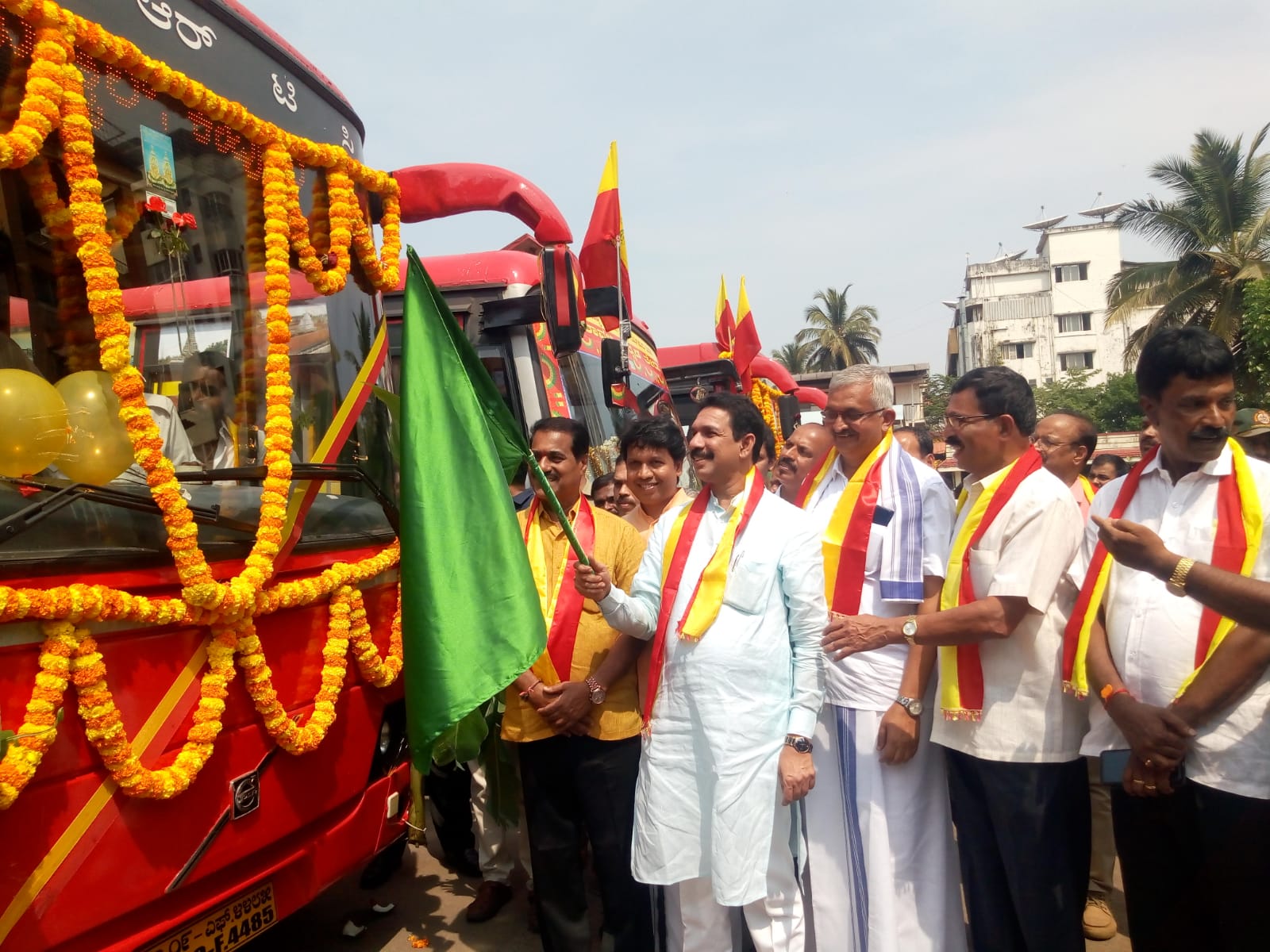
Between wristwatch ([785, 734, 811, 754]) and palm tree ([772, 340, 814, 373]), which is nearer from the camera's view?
wristwatch ([785, 734, 811, 754])

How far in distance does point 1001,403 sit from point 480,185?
7.13 feet

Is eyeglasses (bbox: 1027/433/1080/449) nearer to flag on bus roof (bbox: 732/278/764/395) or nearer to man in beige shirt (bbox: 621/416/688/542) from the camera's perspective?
man in beige shirt (bbox: 621/416/688/542)

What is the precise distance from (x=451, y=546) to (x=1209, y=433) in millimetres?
2005

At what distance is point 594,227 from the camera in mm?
5422

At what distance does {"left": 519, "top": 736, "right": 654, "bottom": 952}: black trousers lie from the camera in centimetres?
288

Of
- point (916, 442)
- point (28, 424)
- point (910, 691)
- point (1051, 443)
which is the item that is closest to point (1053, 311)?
point (916, 442)

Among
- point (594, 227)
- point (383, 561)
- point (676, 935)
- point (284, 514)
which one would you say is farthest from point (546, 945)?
point (594, 227)

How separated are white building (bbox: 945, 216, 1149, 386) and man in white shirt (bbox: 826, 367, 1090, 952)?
41.4 m

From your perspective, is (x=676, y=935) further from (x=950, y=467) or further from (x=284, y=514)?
(x=950, y=467)

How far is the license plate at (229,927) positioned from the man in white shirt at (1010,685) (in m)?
1.73

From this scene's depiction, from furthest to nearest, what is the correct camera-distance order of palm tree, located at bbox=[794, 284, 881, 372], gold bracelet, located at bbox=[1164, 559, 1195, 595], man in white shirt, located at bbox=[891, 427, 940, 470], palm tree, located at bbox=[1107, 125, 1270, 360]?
palm tree, located at bbox=[794, 284, 881, 372] → palm tree, located at bbox=[1107, 125, 1270, 360] → man in white shirt, located at bbox=[891, 427, 940, 470] → gold bracelet, located at bbox=[1164, 559, 1195, 595]

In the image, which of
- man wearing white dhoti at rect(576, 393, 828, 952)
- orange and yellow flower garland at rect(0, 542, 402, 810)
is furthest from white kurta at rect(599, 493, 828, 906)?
orange and yellow flower garland at rect(0, 542, 402, 810)

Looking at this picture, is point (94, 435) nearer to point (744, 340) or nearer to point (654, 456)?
point (654, 456)

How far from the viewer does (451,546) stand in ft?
8.41
